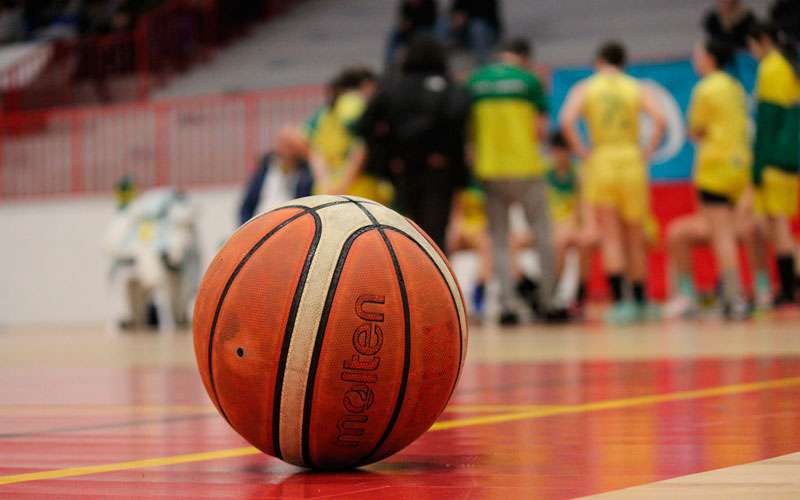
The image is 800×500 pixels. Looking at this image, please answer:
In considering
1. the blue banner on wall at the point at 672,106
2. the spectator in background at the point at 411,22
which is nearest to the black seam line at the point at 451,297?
the blue banner on wall at the point at 672,106

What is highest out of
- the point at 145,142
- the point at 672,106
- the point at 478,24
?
the point at 478,24

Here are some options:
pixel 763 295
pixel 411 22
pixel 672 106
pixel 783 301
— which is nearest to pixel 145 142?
pixel 411 22

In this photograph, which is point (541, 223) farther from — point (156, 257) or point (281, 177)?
point (156, 257)

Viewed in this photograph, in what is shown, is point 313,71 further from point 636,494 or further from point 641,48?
point 636,494

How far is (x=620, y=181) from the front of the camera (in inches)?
477

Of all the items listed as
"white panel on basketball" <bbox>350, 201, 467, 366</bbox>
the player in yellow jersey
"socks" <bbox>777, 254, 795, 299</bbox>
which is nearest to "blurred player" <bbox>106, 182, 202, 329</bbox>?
the player in yellow jersey

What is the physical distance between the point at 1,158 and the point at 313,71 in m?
5.14

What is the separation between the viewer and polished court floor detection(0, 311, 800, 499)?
3045mm

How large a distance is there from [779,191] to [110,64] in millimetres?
A: 14155

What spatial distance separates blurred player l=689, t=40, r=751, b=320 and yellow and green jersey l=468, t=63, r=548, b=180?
1.43m

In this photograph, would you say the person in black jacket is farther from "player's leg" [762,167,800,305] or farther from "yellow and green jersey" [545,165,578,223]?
"yellow and green jersey" [545,165,578,223]

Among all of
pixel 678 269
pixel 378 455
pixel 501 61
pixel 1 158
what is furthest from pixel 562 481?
pixel 1 158

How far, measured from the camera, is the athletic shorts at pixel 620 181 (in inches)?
478

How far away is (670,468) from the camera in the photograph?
127 inches
